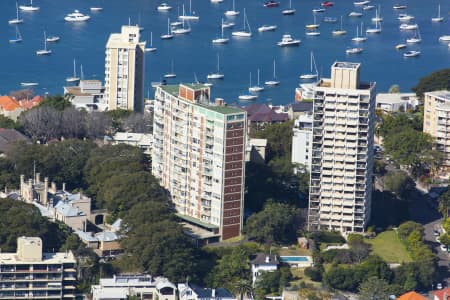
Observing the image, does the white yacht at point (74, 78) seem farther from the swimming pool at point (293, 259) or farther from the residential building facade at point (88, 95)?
the swimming pool at point (293, 259)

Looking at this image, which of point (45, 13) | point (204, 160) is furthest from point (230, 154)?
point (45, 13)

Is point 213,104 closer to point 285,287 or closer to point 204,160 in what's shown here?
point 204,160

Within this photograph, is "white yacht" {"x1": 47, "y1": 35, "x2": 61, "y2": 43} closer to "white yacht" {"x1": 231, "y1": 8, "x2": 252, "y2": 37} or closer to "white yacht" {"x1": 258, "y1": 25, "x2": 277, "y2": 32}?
"white yacht" {"x1": 231, "y1": 8, "x2": 252, "y2": 37}

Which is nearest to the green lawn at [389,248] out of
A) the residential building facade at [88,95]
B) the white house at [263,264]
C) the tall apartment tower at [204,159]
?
the white house at [263,264]

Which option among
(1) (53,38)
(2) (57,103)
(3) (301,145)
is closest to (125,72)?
(2) (57,103)

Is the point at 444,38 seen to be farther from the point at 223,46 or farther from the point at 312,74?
the point at 312,74

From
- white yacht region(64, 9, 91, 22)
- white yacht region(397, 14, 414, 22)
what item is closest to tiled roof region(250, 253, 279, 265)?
white yacht region(64, 9, 91, 22)
